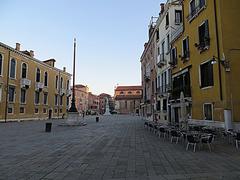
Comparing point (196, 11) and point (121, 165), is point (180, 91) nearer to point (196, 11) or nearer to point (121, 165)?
point (196, 11)

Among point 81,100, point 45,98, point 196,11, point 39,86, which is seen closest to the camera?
point 196,11

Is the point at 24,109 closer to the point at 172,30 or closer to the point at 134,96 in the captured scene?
the point at 172,30

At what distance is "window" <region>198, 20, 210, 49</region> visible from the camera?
1644 centimetres

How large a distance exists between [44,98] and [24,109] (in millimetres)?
7404

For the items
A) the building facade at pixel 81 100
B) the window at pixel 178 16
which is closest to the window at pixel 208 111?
the window at pixel 178 16

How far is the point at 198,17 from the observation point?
59.7 ft

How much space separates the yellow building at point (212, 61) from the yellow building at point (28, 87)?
85.2 ft

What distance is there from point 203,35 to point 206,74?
9.13 ft

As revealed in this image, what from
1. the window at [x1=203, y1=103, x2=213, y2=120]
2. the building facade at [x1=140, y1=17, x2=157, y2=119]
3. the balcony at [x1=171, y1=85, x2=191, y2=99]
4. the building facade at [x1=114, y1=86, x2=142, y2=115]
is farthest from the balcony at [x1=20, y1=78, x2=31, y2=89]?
the building facade at [x1=114, y1=86, x2=142, y2=115]

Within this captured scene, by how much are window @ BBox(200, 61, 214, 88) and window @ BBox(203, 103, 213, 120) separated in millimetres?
1384

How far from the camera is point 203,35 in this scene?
1748 centimetres

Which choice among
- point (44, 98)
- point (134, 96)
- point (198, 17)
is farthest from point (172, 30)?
point (134, 96)

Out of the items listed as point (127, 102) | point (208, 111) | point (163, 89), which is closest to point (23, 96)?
point (163, 89)

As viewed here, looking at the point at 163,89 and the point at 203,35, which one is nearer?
the point at 203,35
